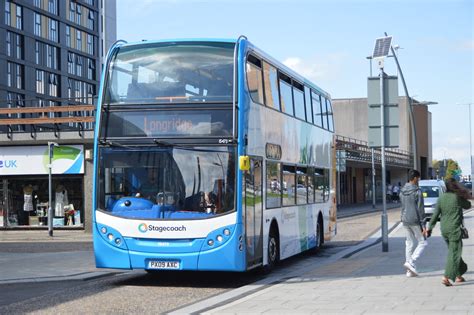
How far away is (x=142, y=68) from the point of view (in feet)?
41.5

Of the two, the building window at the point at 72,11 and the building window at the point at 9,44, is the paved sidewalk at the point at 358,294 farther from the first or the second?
the building window at the point at 72,11

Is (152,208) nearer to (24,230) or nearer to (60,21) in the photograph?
(24,230)

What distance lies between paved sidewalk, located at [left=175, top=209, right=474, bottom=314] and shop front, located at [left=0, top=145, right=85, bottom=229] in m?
14.5

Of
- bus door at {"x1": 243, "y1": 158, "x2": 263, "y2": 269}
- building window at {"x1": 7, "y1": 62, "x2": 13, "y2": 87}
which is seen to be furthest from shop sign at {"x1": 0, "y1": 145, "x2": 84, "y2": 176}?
building window at {"x1": 7, "y1": 62, "x2": 13, "y2": 87}

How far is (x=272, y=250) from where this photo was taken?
46.6 feet

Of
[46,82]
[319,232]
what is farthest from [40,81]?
[319,232]

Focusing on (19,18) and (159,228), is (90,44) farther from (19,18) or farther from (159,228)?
(159,228)

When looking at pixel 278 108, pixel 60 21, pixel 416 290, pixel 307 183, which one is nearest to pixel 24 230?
pixel 307 183

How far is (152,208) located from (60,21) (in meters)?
57.3

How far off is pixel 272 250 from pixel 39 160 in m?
15.6

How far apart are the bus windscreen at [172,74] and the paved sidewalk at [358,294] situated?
3350 millimetres

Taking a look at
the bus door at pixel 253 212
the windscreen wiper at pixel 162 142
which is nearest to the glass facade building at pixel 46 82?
the bus door at pixel 253 212

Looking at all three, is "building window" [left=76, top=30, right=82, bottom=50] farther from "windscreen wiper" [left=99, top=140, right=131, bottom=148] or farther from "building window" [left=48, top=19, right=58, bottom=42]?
"windscreen wiper" [left=99, top=140, right=131, bottom=148]

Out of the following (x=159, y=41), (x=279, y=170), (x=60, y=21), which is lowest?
(x=279, y=170)
